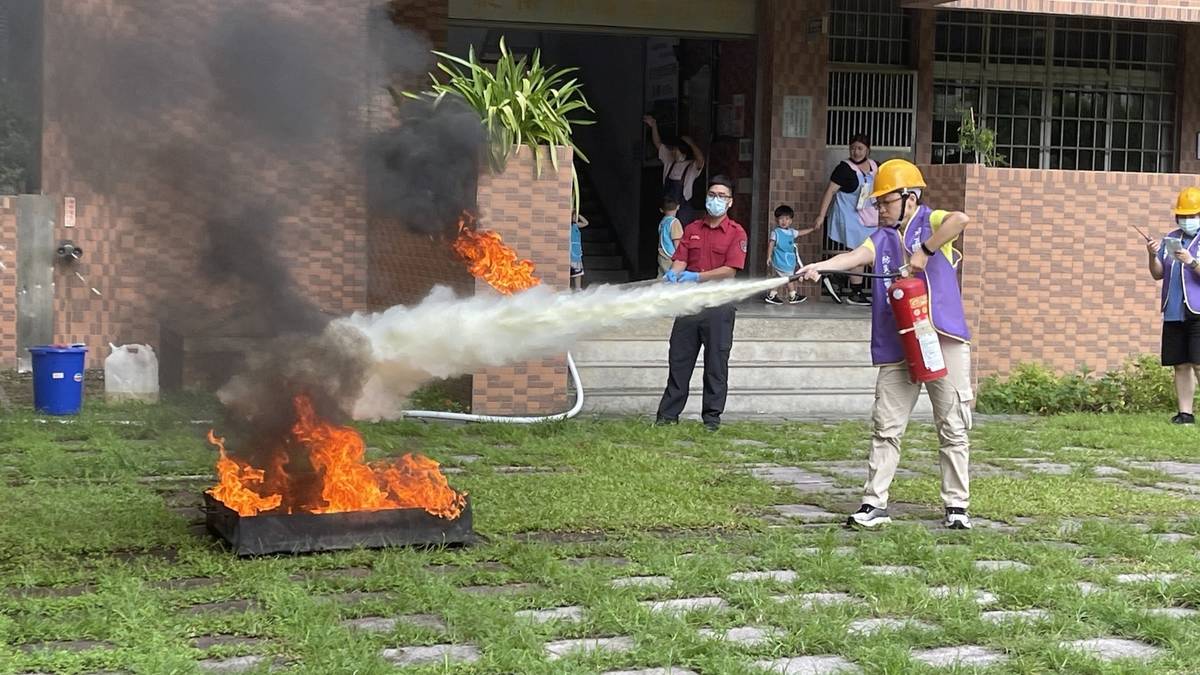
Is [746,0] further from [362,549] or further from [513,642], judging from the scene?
[513,642]

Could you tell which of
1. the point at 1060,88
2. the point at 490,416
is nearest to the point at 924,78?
the point at 1060,88

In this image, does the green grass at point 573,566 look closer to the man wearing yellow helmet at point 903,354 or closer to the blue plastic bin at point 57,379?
the man wearing yellow helmet at point 903,354

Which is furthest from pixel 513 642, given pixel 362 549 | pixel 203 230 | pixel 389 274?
pixel 389 274

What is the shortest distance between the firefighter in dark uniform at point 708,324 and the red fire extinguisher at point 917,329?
3446mm

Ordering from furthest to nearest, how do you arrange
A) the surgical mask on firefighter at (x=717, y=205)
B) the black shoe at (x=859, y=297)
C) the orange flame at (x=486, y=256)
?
the black shoe at (x=859, y=297) < the surgical mask on firefighter at (x=717, y=205) < the orange flame at (x=486, y=256)

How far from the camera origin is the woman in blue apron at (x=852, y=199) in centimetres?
1483

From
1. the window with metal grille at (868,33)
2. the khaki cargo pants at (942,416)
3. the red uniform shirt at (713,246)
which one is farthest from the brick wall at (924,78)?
the khaki cargo pants at (942,416)

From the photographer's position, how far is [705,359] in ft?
35.9

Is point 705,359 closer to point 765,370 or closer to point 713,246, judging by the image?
point 713,246

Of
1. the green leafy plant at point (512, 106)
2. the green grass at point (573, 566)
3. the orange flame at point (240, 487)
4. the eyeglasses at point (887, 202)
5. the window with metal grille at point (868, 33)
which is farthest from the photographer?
the window with metal grille at point (868, 33)

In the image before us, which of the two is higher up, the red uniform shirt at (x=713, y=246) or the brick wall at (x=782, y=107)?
the brick wall at (x=782, y=107)

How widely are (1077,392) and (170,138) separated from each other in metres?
9.30

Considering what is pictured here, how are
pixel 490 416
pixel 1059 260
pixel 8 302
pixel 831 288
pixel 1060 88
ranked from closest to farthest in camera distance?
pixel 490 416
pixel 8 302
pixel 1059 260
pixel 831 288
pixel 1060 88

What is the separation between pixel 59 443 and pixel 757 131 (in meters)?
8.69
